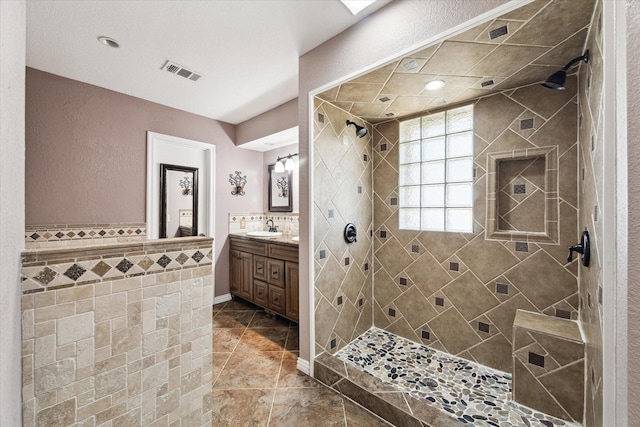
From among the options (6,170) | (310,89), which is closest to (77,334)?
(6,170)

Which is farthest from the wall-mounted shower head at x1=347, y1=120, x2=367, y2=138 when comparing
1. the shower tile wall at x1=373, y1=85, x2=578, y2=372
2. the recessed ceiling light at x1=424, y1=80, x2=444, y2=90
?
the recessed ceiling light at x1=424, y1=80, x2=444, y2=90

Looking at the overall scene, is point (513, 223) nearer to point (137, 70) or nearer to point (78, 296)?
point (78, 296)

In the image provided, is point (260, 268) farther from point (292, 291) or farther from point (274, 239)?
point (292, 291)

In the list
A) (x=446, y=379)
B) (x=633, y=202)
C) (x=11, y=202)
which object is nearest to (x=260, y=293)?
(x=446, y=379)

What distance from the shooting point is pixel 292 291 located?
2584 mm

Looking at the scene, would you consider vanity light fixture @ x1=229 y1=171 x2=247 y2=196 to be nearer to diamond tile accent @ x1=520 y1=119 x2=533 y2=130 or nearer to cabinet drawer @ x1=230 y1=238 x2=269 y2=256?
cabinet drawer @ x1=230 y1=238 x2=269 y2=256

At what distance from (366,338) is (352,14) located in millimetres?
2599

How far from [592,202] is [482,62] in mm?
947

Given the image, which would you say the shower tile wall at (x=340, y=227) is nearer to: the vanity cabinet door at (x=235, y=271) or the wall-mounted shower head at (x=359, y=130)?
the wall-mounted shower head at (x=359, y=130)

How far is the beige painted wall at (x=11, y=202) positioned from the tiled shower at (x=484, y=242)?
4.77 ft

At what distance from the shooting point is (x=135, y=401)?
34.9 inches

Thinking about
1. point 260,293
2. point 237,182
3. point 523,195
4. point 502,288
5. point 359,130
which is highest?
point 359,130

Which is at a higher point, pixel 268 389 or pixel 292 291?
pixel 292 291

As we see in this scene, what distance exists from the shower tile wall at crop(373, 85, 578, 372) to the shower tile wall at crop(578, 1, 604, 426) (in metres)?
0.12
